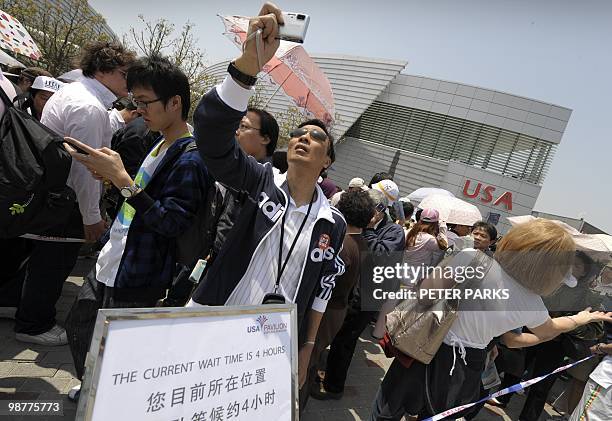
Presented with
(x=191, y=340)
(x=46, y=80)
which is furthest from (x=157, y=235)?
(x=46, y=80)

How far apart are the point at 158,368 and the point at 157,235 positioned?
91cm

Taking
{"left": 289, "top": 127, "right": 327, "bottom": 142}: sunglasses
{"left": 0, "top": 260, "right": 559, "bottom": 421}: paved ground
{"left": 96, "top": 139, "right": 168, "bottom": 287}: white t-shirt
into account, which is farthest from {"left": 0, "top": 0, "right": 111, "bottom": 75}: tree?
{"left": 289, "top": 127, "right": 327, "bottom": 142}: sunglasses

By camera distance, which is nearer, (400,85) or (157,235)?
(157,235)

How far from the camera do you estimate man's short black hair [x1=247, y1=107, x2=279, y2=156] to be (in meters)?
2.28

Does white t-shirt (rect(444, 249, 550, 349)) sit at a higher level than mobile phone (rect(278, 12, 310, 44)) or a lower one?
lower

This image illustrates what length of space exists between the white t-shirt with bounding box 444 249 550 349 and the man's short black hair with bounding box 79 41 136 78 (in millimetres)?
2714

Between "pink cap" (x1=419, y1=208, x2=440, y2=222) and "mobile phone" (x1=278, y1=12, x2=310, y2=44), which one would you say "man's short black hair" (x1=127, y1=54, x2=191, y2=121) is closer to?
"mobile phone" (x1=278, y1=12, x2=310, y2=44)

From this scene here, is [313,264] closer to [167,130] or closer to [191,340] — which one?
[191,340]

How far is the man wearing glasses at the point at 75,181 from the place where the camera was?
232 centimetres

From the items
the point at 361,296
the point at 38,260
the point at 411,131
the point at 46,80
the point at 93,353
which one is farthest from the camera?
the point at 411,131

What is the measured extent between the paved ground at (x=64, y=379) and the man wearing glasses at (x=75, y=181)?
0.15m

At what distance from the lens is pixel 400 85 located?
2405 cm

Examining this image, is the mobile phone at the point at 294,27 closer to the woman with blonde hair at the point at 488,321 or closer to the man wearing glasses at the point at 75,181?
the woman with blonde hair at the point at 488,321

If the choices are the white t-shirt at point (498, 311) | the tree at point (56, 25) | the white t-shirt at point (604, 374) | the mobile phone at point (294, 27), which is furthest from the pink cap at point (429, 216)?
the tree at point (56, 25)
